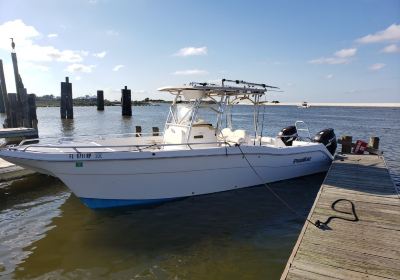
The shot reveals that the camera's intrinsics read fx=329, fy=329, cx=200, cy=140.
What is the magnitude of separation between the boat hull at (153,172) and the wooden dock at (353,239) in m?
2.22

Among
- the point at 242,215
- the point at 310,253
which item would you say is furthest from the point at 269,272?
the point at 242,215

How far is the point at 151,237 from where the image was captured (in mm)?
7070

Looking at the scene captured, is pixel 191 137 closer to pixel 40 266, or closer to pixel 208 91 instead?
pixel 208 91

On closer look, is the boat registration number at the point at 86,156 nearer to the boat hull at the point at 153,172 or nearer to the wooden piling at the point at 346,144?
the boat hull at the point at 153,172

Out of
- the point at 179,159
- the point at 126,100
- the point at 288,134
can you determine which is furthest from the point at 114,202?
the point at 126,100

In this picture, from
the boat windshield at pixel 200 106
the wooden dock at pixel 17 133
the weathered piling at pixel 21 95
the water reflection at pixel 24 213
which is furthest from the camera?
the weathered piling at pixel 21 95

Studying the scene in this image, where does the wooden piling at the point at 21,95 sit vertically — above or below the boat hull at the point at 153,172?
above

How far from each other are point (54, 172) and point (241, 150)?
4782mm

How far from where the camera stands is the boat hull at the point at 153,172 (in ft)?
24.4

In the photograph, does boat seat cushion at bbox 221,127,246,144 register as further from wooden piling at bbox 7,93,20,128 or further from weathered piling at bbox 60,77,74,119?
weathered piling at bbox 60,77,74,119

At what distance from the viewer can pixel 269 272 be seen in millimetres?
5789

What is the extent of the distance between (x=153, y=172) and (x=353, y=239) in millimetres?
4654

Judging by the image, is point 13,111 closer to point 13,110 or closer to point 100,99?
point 13,110

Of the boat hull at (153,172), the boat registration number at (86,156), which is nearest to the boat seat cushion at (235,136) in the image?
the boat hull at (153,172)
